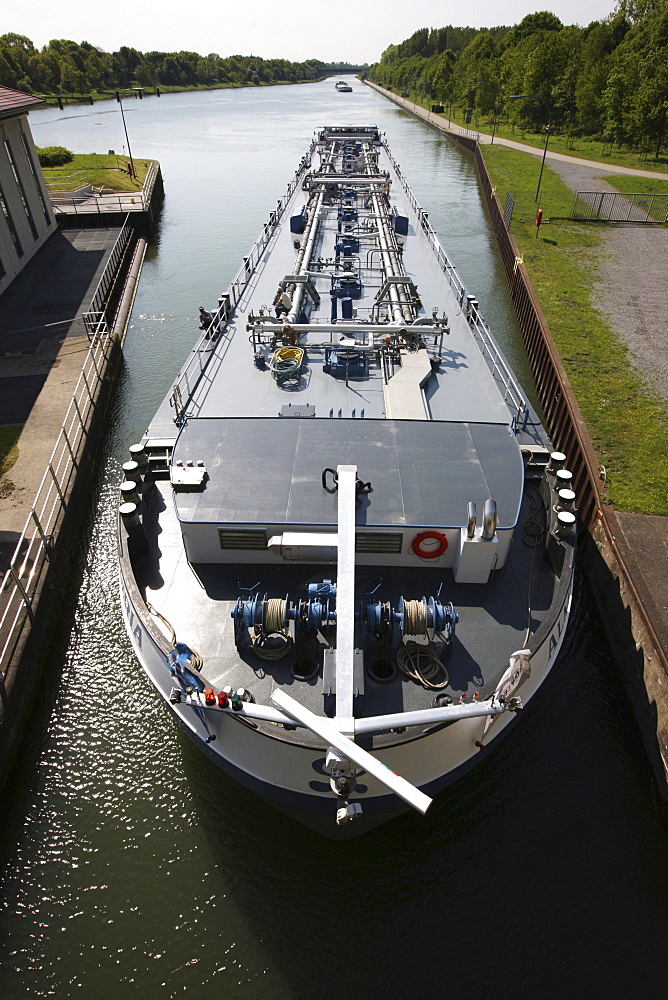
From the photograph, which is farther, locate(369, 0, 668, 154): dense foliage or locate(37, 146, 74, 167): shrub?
locate(37, 146, 74, 167): shrub

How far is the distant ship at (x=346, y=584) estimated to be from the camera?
829 centimetres

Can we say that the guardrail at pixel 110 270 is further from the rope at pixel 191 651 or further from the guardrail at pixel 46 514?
the rope at pixel 191 651

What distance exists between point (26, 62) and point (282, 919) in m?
163

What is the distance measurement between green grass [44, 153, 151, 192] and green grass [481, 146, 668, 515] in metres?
33.0

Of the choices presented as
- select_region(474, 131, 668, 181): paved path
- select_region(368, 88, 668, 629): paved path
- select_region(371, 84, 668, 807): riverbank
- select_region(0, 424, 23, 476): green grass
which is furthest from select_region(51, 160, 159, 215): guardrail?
select_region(474, 131, 668, 181): paved path

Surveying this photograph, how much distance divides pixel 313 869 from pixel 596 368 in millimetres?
19535

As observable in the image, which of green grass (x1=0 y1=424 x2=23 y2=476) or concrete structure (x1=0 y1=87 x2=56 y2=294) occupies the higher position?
concrete structure (x1=0 y1=87 x2=56 y2=294)

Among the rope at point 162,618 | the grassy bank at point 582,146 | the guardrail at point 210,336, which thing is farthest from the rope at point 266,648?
the grassy bank at point 582,146

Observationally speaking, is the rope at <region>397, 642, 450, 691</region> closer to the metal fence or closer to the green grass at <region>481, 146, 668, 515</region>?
the green grass at <region>481, 146, 668, 515</region>

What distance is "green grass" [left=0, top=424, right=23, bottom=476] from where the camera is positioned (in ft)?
55.7

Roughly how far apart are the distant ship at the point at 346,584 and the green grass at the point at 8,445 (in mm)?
5297

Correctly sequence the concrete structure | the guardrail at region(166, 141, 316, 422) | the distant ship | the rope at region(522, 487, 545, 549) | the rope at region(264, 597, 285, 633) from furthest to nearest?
the concrete structure < the guardrail at region(166, 141, 316, 422) < the rope at region(522, 487, 545, 549) < the rope at region(264, 597, 285, 633) < the distant ship

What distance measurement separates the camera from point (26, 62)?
121375 mm

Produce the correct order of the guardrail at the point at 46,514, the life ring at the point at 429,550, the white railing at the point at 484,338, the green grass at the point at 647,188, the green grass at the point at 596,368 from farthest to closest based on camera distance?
the green grass at the point at 647,188 < the green grass at the point at 596,368 < the white railing at the point at 484,338 < the guardrail at the point at 46,514 < the life ring at the point at 429,550
